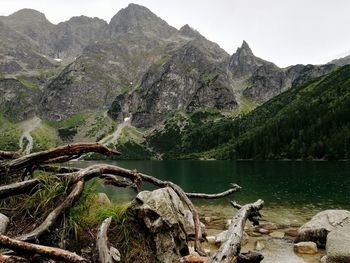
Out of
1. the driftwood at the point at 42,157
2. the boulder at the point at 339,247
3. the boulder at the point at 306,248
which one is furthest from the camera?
the boulder at the point at 306,248

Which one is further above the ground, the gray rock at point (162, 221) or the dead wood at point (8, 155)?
the dead wood at point (8, 155)

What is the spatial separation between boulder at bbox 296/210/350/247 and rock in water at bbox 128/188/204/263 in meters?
17.1

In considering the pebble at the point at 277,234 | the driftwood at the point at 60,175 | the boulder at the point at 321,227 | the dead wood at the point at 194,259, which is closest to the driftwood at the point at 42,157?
the driftwood at the point at 60,175

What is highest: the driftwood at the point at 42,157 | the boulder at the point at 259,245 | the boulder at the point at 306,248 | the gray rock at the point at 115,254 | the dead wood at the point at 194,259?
the driftwood at the point at 42,157

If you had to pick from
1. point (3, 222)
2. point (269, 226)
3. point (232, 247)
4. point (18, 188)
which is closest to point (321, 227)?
point (269, 226)

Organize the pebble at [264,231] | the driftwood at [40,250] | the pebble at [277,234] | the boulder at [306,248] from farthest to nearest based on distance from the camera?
the pebble at [264,231]
the pebble at [277,234]
the boulder at [306,248]
the driftwood at [40,250]

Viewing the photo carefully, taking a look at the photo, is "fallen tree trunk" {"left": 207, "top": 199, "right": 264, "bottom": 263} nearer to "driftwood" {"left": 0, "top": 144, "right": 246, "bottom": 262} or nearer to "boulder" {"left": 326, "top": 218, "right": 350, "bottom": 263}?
"driftwood" {"left": 0, "top": 144, "right": 246, "bottom": 262}

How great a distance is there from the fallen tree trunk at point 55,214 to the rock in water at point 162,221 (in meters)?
2.49

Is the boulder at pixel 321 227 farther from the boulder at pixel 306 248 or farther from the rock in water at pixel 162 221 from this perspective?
the rock in water at pixel 162 221

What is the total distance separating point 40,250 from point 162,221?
504cm

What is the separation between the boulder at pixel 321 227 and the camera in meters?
26.8

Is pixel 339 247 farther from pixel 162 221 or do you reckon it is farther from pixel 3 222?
pixel 3 222

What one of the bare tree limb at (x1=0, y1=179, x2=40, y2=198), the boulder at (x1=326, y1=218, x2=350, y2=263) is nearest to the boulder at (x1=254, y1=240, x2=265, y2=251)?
the boulder at (x1=326, y1=218, x2=350, y2=263)

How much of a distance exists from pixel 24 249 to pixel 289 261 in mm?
18580
